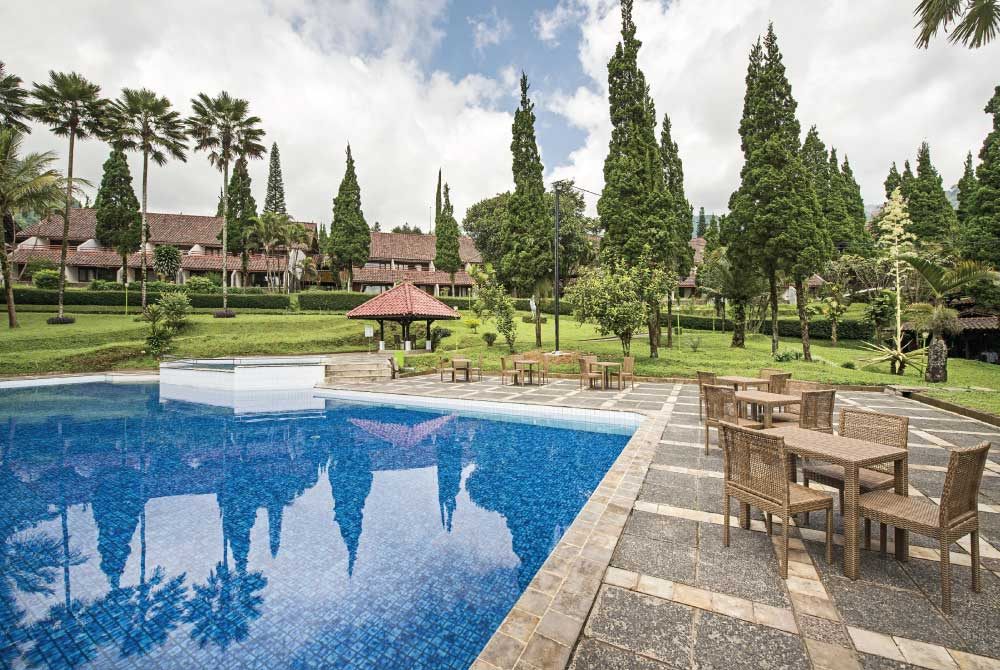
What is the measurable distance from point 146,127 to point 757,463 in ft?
115

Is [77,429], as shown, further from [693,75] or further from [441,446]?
[693,75]

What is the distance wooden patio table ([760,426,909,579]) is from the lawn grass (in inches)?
Answer: 442

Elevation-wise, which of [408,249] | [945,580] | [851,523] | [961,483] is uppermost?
[408,249]

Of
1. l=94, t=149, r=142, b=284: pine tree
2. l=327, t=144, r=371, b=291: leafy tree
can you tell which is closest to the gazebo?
l=327, t=144, r=371, b=291: leafy tree

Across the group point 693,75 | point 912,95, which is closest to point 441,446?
point 912,95

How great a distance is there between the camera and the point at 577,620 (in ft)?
9.18

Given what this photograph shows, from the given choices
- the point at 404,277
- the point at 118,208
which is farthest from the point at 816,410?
the point at 404,277

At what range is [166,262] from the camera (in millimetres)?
34719

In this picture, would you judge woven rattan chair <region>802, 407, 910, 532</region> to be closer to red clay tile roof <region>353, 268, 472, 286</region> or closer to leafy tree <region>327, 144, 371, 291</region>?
leafy tree <region>327, 144, 371, 291</region>

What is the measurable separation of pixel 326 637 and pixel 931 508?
4658 mm

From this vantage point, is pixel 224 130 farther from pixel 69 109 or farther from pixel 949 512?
pixel 949 512

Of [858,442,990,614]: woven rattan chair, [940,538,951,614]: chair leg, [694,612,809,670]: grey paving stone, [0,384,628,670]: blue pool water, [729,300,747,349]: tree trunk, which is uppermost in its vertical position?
[729,300,747,349]: tree trunk

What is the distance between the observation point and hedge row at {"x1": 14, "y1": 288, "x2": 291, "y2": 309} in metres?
26.8

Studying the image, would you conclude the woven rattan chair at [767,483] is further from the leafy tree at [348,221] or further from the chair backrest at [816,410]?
the leafy tree at [348,221]
